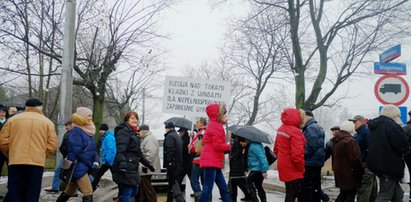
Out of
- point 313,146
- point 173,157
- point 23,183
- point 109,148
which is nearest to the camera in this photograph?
point 23,183

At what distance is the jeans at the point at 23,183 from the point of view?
6875 mm

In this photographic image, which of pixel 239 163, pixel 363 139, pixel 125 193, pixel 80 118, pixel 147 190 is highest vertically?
pixel 80 118

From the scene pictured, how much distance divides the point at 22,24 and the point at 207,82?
7.03m

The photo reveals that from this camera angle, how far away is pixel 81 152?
757cm

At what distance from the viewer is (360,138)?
31.0 feet

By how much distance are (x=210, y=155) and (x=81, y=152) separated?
2.26 metres

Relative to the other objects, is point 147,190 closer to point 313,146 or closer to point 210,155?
point 210,155

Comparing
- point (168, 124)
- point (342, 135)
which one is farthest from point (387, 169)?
point (168, 124)

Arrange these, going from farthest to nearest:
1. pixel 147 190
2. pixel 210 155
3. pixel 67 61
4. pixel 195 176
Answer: pixel 67 61 → pixel 195 176 → pixel 147 190 → pixel 210 155

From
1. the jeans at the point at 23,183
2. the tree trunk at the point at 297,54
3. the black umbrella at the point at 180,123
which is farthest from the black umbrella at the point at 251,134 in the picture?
the tree trunk at the point at 297,54

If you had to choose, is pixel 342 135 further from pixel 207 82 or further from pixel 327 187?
pixel 327 187

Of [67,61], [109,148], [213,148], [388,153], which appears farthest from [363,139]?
[67,61]

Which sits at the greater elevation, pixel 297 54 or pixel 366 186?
pixel 297 54

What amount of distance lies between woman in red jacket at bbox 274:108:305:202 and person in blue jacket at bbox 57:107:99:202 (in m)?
3.20
